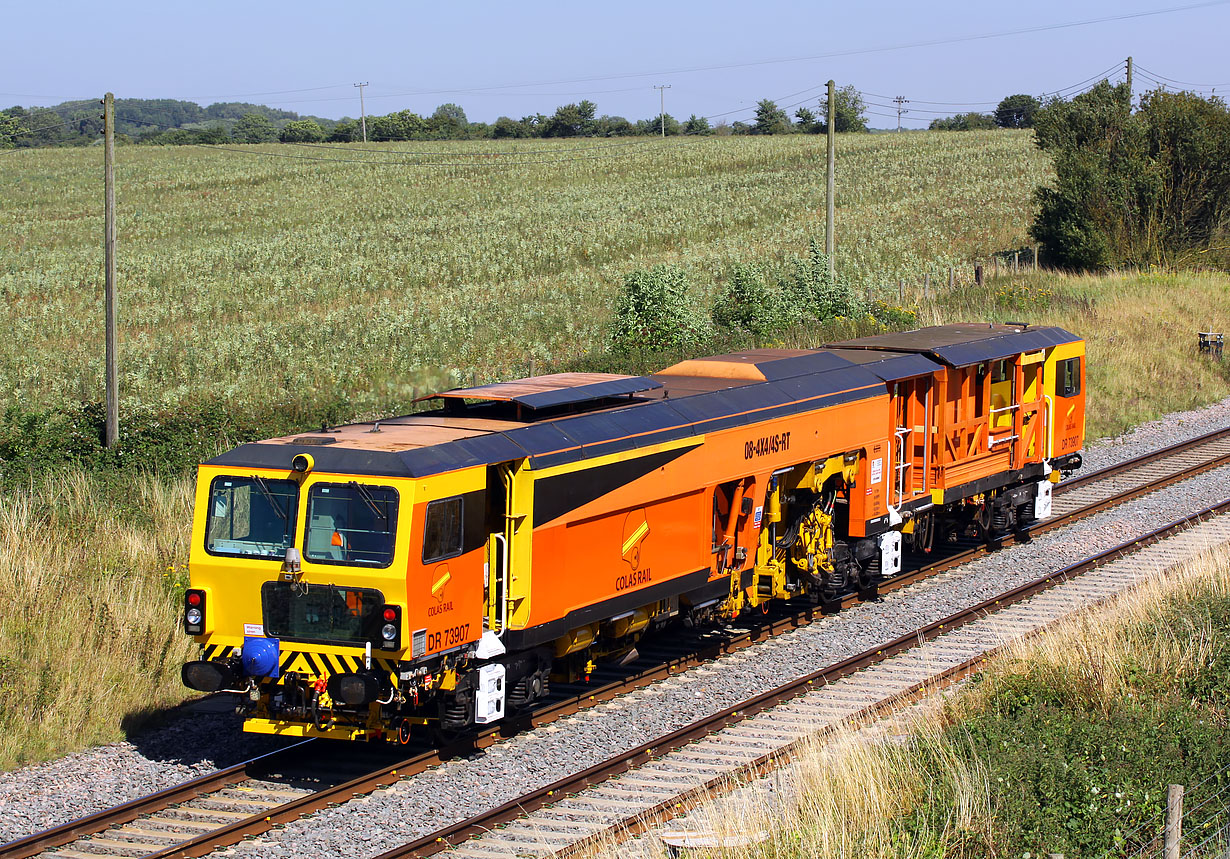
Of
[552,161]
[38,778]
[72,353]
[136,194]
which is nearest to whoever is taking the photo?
[38,778]

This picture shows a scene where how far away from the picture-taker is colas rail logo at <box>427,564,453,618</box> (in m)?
9.88

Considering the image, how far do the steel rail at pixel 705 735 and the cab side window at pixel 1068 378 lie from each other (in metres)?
3.61

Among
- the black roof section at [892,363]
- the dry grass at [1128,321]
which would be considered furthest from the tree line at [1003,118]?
the black roof section at [892,363]

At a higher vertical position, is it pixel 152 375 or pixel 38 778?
pixel 152 375

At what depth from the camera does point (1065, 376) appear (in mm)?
19953

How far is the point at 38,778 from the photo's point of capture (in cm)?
1051

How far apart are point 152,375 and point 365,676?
18.8m

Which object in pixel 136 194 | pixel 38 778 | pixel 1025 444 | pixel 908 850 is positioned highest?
pixel 136 194

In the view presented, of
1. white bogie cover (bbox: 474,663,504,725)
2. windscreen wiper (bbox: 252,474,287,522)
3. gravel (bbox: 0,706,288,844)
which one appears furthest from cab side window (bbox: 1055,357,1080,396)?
windscreen wiper (bbox: 252,474,287,522)

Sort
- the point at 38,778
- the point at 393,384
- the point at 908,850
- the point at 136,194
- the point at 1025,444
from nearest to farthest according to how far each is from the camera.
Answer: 1. the point at 908,850
2. the point at 38,778
3. the point at 1025,444
4. the point at 393,384
5. the point at 136,194

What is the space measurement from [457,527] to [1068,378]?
13.3 meters

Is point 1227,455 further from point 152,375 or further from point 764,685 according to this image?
point 152,375

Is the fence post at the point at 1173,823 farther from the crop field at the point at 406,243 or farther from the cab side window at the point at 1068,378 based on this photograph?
the cab side window at the point at 1068,378

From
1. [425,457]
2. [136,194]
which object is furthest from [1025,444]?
[136,194]
